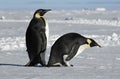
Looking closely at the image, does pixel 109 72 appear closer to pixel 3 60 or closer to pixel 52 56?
A: pixel 52 56

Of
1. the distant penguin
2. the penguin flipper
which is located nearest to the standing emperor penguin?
the distant penguin

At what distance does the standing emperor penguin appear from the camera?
23.0 feet

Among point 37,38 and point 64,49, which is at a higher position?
point 37,38

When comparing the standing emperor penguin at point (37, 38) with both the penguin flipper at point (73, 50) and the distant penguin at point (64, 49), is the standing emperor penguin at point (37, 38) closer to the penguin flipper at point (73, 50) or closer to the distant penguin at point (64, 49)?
the distant penguin at point (64, 49)

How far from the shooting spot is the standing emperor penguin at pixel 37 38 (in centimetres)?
700

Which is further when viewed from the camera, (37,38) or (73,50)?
(37,38)

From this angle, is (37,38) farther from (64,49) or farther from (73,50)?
(73,50)

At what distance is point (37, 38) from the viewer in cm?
702

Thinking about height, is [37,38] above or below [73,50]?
above

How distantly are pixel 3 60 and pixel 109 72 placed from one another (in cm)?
294

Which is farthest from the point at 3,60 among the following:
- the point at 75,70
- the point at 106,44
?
the point at 106,44

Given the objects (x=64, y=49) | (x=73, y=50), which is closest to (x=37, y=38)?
(x=64, y=49)

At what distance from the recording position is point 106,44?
483 inches

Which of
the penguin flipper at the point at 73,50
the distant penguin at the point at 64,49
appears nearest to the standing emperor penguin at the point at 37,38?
the distant penguin at the point at 64,49
